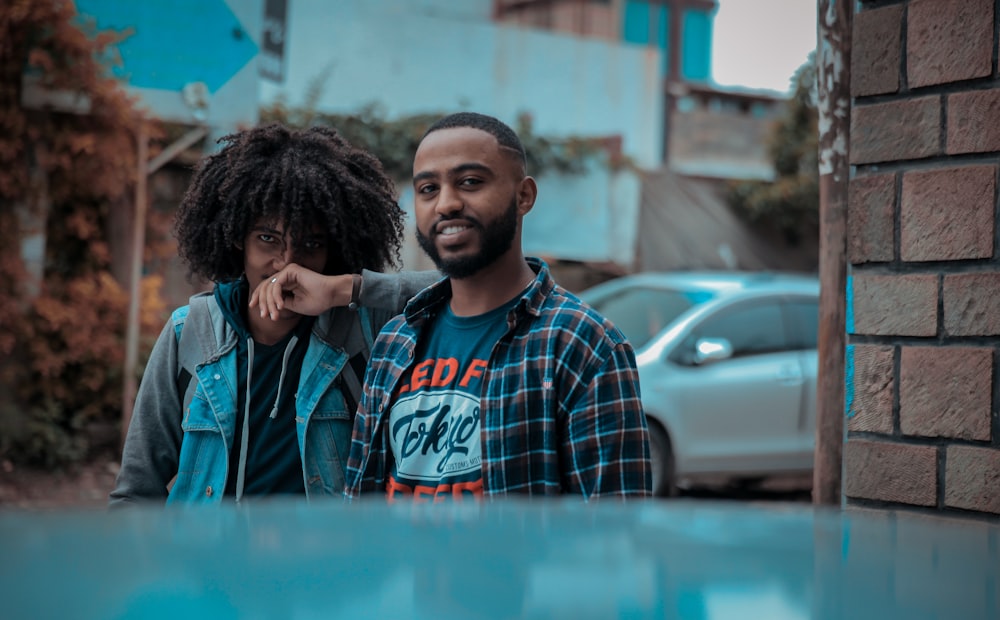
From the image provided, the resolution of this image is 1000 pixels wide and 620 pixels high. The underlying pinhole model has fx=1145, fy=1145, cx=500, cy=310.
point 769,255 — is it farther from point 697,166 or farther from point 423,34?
point 423,34

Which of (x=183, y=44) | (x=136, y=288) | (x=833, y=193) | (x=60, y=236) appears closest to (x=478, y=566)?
(x=833, y=193)

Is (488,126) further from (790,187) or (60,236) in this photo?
(790,187)

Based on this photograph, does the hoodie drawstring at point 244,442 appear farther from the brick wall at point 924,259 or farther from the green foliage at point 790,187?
the green foliage at point 790,187

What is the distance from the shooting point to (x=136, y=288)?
8742 mm

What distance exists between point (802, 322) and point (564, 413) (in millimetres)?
6763

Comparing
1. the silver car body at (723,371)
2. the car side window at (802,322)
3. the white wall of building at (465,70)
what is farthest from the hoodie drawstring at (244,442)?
the white wall of building at (465,70)

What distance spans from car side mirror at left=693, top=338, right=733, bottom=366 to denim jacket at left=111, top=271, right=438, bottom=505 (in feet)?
18.1

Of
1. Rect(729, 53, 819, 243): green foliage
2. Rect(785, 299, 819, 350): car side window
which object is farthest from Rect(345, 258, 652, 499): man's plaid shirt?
Rect(729, 53, 819, 243): green foliage

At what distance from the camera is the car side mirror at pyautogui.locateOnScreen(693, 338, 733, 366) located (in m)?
8.05

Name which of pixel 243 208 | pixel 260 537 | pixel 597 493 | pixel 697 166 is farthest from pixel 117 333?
pixel 697 166

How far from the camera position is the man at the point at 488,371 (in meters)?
2.19

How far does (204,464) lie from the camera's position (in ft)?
8.45

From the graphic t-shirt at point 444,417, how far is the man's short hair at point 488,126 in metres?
0.36

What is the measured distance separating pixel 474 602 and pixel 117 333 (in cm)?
899
